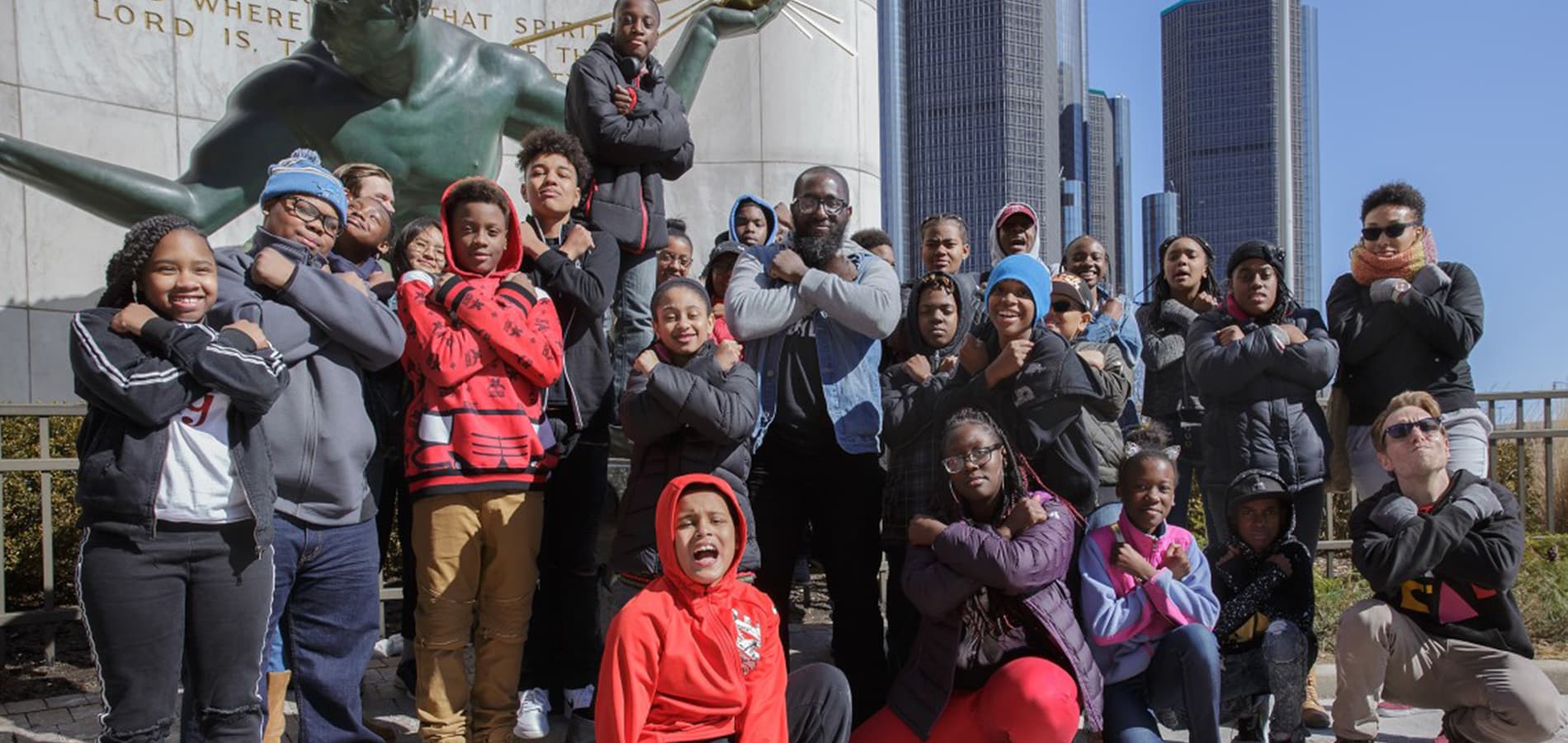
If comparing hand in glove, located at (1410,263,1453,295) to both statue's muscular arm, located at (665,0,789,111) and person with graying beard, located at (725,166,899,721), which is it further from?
statue's muscular arm, located at (665,0,789,111)

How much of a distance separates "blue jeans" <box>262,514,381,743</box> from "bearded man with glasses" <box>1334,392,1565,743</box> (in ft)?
9.94

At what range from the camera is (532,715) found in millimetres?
4012

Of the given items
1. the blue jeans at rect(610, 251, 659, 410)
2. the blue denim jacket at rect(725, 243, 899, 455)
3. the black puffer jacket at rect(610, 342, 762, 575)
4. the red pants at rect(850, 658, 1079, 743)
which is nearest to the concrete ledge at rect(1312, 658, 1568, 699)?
the red pants at rect(850, 658, 1079, 743)

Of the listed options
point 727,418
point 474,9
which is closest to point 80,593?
point 727,418

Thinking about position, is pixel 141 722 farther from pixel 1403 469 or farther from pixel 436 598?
pixel 1403 469

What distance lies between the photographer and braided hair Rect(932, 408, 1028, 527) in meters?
3.71

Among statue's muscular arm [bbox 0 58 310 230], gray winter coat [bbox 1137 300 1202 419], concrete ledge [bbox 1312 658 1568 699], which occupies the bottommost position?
concrete ledge [bbox 1312 658 1568 699]

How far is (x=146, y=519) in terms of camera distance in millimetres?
2973

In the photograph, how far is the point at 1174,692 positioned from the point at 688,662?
1465mm

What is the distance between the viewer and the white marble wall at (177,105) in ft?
24.5

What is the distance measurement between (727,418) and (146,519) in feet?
5.10

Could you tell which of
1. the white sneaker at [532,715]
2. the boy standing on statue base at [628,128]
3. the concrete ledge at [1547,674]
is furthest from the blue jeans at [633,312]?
the concrete ledge at [1547,674]

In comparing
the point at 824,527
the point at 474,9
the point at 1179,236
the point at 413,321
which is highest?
the point at 474,9

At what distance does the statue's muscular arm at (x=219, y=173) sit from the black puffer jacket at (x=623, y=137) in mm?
3772
